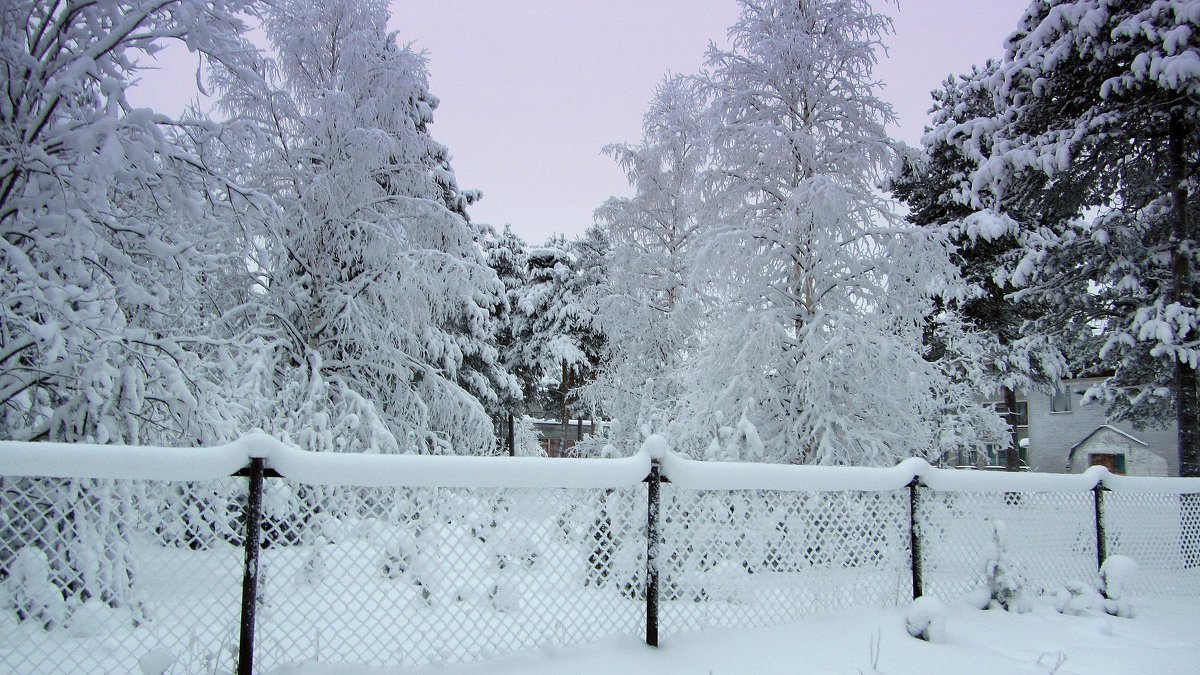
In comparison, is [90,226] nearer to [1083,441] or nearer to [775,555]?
[775,555]

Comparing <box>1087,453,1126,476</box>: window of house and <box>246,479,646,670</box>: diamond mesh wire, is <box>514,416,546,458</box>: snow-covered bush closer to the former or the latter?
<box>246,479,646,670</box>: diamond mesh wire

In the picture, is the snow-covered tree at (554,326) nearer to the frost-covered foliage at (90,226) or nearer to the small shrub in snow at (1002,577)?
the small shrub in snow at (1002,577)

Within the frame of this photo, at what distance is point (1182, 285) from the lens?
9109mm

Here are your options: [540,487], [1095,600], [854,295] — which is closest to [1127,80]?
[854,295]

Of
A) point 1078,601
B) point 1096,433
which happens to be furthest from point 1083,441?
point 1078,601

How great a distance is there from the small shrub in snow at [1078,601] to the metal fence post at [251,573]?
561 centimetres

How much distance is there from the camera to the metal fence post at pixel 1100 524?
18.9 feet

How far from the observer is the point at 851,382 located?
8430 mm

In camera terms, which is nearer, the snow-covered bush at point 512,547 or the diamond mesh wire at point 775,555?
the snow-covered bush at point 512,547

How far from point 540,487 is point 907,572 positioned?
9.88 feet

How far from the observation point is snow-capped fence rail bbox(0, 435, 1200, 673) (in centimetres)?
300

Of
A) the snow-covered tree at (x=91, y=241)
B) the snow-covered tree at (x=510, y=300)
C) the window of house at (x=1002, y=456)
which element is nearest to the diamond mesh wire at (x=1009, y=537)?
the snow-covered tree at (x=91, y=241)

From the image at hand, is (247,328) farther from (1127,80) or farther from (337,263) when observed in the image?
(1127,80)

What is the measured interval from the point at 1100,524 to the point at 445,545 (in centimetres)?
576
